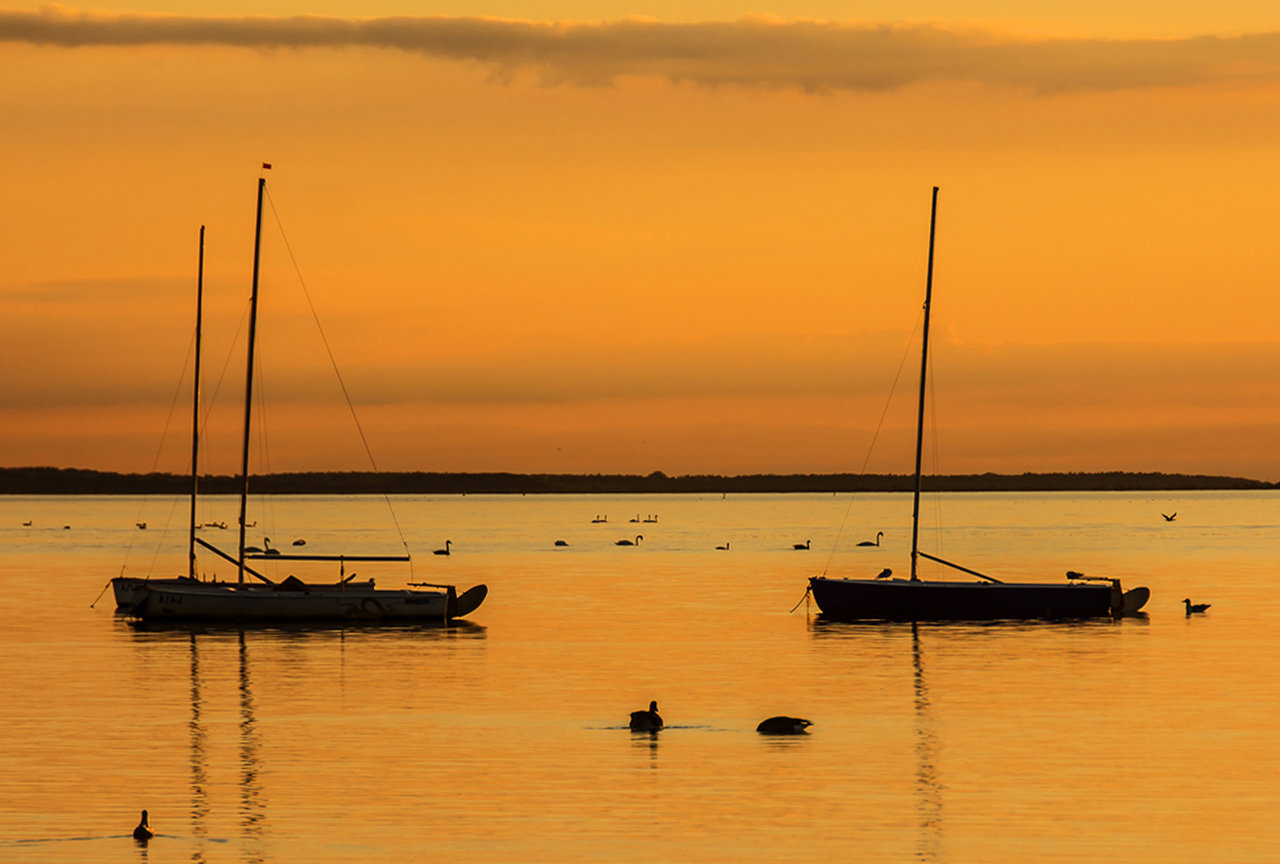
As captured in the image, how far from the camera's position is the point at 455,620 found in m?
88.5

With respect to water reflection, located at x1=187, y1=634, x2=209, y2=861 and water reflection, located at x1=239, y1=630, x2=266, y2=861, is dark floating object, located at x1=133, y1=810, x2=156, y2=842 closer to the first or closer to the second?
water reflection, located at x1=187, y1=634, x2=209, y2=861

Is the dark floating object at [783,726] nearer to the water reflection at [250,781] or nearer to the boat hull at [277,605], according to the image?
the water reflection at [250,781]

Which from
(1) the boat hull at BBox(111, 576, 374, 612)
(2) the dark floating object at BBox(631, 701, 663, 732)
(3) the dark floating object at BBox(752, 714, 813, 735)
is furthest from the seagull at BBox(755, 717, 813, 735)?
(1) the boat hull at BBox(111, 576, 374, 612)

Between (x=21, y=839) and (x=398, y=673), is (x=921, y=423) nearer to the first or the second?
(x=398, y=673)

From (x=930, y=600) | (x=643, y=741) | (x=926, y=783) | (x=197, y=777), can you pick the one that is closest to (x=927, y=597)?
(x=930, y=600)

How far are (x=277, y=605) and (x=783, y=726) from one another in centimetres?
4084

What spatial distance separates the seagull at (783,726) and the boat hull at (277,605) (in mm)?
38895

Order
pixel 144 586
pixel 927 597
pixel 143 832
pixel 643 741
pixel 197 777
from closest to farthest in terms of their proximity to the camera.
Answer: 1. pixel 143 832
2. pixel 197 777
3. pixel 643 741
4. pixel 927 597
5. pixel 144 586

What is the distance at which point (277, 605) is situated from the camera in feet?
264

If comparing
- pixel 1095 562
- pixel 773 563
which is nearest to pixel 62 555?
pixel 773 563

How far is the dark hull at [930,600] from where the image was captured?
79.9m

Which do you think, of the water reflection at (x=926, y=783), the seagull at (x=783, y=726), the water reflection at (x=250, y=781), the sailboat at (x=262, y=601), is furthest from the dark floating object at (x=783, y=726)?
the sailboat at (x=262, y=601)

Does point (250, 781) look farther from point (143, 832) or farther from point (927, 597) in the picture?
point (927, 597)

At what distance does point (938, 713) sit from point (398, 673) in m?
20.4
